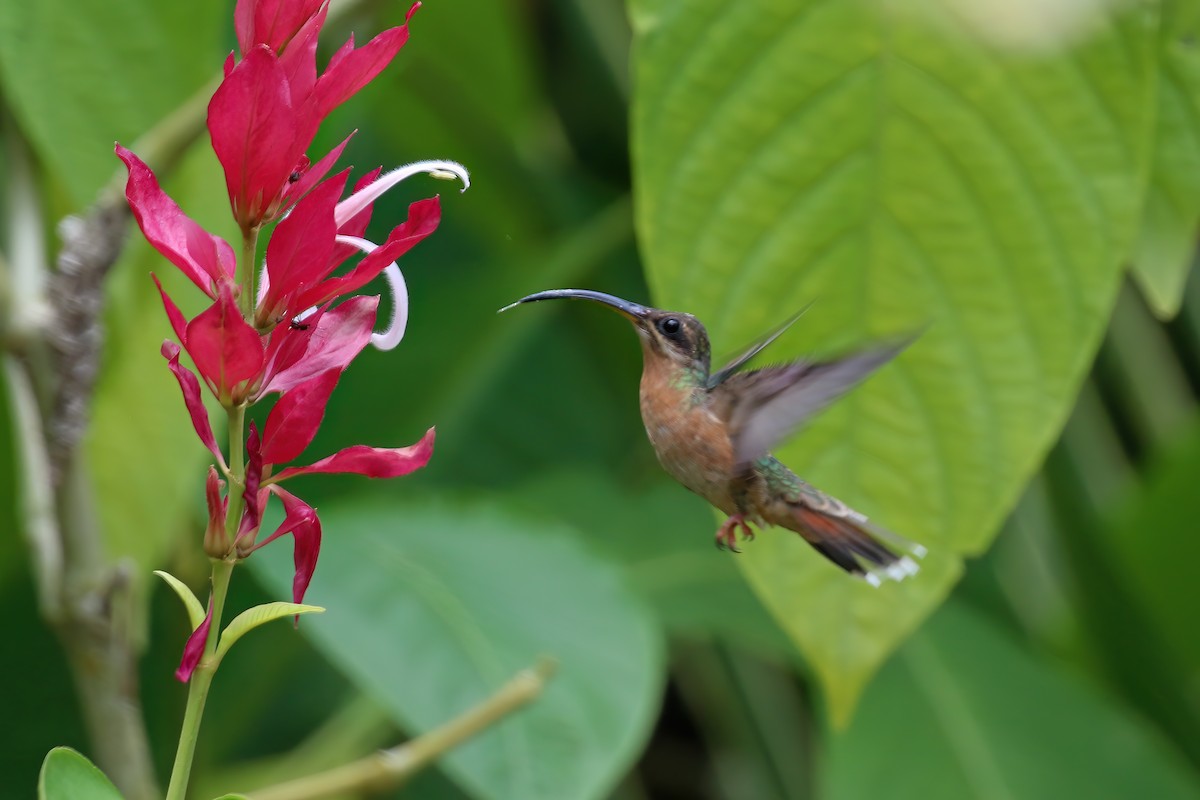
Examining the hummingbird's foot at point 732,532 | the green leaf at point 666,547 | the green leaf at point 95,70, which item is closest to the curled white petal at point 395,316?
the hummingbird's foot at point 732,532

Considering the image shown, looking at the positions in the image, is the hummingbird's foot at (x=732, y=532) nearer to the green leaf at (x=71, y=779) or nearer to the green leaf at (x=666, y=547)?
the green leaf at (x=71, y=779)

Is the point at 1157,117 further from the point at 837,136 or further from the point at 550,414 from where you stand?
the point at 550,414

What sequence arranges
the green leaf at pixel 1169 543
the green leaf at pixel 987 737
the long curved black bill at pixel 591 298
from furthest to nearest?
the green leaf at pixel 1169 543 < the green leaf at pixel 987 737 < the long curved black bill at pixel 591 298

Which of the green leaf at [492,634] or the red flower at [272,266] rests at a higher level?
the red flower at [272,266]

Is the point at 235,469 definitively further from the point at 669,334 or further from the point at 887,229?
the point at 887,229

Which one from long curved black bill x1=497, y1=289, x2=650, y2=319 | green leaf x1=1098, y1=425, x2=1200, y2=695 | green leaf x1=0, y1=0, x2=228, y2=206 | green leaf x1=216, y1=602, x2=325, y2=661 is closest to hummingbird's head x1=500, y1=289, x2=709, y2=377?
long curved black bill x1=497, y1=289, x2=650, y2=319

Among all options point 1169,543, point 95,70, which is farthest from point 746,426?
point 1169,543

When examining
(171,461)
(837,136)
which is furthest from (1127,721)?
(171,461)

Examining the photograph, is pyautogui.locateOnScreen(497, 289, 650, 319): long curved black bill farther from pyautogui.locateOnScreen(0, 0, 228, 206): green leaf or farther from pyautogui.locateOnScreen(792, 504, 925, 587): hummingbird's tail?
pyautogui.locateOnScreen(0, 0, 228, 206): green leaf
